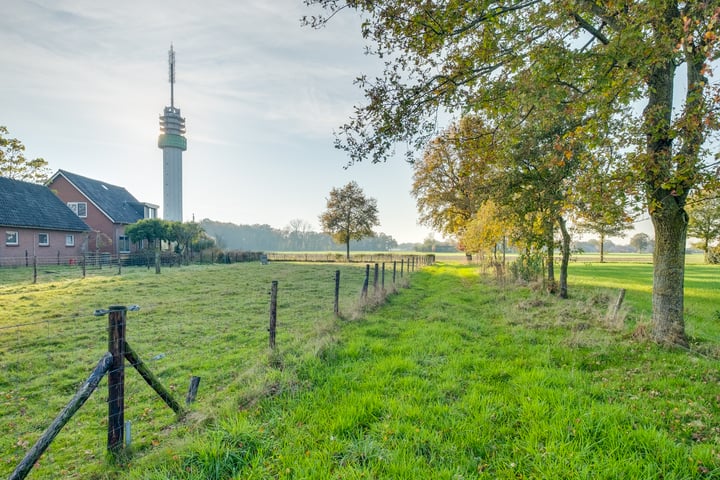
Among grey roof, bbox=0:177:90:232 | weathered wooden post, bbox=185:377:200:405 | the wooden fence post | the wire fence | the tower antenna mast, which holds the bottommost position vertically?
the wire fence

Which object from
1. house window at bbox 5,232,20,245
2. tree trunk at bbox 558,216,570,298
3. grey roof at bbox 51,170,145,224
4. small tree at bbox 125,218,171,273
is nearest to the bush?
tree trunk at bbox 558,216,570,298

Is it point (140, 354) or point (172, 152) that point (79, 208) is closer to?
point (140, 354)

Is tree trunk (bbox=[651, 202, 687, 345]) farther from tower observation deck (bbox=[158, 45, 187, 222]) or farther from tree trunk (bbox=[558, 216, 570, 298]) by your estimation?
tower observation deck (bbox=[158, 45, 187, 222])

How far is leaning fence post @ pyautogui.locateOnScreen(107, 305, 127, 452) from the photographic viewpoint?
352cm

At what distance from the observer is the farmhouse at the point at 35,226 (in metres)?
24.7

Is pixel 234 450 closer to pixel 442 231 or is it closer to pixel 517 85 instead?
pixel 517 85

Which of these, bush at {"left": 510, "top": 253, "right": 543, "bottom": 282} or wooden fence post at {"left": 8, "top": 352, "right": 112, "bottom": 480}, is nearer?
wooden fence post at {"left": 8, "top": 352, "right": 112, "bottom": 480}

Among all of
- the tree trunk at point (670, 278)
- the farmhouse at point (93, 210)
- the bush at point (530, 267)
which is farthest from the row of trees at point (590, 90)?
the farmhouse at point (93, 210)

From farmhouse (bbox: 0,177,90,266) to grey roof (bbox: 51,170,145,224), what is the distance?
12.5 ft

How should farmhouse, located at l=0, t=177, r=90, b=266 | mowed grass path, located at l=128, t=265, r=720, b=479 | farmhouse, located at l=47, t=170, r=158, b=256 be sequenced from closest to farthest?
1. mowed grass path, located at l=128, t=265, r=720, b=479
2. farmhouse, located at l=0, t=177, r=90, b=266
3. farmhouse, located at l=47, t=170, r=158, b=256

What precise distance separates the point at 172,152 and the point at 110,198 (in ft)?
162

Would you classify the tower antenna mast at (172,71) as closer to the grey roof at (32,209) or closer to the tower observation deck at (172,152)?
the tower observation deck at (172,152)

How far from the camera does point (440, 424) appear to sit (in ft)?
12.3

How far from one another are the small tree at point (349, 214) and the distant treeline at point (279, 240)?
58.9 metres
